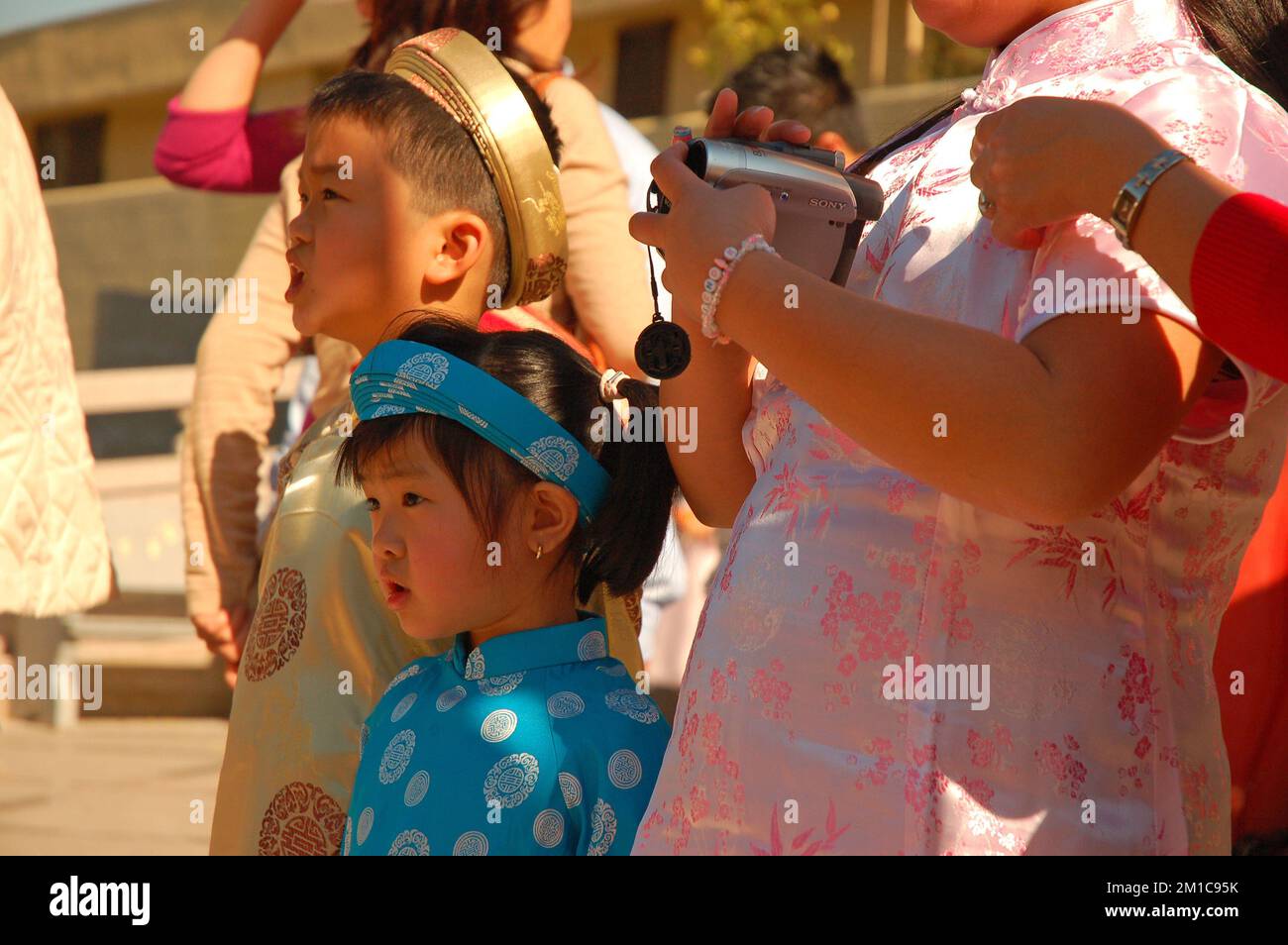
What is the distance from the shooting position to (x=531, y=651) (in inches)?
67.9

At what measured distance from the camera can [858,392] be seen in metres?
1.13

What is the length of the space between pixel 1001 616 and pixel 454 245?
3.54ft

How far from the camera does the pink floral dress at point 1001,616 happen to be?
1.16 meters

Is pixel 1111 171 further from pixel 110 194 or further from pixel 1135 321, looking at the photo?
pixel 110 194

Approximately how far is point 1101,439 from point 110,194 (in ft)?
51.9

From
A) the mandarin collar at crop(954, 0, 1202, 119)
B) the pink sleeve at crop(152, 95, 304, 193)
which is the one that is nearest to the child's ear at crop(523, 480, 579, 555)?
the mandarin collar at crop(954, 0, 1202, 119)

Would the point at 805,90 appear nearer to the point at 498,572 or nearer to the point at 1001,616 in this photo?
the point at 498,572

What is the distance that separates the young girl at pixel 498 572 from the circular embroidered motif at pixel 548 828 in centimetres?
1

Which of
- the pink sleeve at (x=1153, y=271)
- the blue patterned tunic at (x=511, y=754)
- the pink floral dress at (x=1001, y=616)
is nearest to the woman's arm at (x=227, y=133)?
the blue patterned tunic at (x=511, y=754)

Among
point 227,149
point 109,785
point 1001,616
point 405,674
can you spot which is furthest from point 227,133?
point 109,785

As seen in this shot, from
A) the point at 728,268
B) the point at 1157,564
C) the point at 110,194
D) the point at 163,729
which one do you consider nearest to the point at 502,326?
→ the point at 728,268

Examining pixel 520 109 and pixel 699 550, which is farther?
pixel 699 550

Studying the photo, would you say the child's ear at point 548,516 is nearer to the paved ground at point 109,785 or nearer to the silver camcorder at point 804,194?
the silver camcorder at point 804,194

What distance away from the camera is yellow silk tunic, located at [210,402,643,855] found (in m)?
1.77
